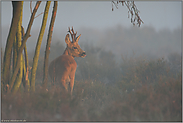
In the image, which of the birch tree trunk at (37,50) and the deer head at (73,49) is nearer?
the birch tree trunk at (37,50)

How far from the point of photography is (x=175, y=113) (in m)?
3.64

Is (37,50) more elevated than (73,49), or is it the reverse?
(73,49)

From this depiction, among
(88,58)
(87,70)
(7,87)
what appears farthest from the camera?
(88,58)

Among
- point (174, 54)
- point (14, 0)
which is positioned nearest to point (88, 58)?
point (174, 54)

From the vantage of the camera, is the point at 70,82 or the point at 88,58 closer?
the point at 70,82

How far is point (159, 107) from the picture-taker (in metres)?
3.65

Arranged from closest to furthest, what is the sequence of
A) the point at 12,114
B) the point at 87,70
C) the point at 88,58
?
the point at 12,114 < the point at 87,70 < the point at 88,58

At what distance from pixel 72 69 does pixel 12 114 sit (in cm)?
247

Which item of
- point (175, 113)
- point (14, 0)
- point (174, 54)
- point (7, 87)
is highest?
point (14, 0)

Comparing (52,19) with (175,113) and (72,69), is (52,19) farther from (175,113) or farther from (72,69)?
(175,113)

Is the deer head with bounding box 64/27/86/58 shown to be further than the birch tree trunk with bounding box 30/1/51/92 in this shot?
Yes

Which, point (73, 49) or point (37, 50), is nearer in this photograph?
point (37, 50)

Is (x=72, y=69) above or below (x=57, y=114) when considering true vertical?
above

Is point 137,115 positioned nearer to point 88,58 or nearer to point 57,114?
point 57,114
